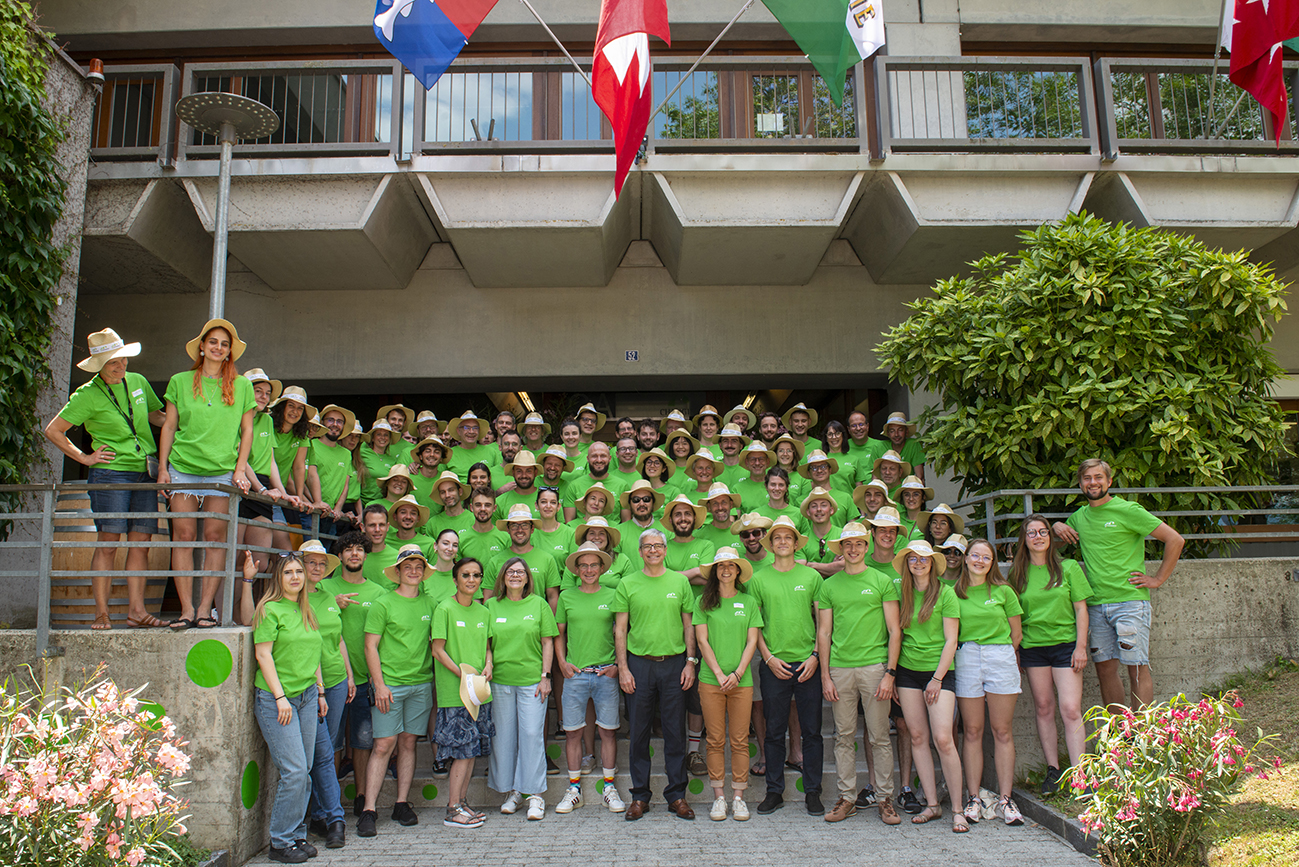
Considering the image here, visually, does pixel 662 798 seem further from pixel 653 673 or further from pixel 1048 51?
pixel 1048 51

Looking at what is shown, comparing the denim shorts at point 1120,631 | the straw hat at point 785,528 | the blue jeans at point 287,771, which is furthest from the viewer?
the straw hat at point 785,528

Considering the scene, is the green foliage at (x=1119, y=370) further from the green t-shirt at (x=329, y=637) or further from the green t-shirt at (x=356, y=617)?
the green t-shirt at (x=329, y=637)

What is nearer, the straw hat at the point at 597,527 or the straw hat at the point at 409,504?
the straw hat at the point at 597,527

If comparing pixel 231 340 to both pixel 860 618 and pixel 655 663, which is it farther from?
pixel 860 618

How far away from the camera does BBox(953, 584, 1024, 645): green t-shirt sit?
19.2 ft

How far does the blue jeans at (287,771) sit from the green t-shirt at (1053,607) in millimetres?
4814

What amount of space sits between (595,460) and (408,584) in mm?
2182

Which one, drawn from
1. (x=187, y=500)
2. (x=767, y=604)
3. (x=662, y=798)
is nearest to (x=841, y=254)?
(x=767, y=604)

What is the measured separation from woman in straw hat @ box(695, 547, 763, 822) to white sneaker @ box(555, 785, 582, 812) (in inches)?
36.2

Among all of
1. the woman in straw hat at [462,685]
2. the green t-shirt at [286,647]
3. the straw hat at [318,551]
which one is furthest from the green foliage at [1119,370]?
the green t-shirt at [286,647]

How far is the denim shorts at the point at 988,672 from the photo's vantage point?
5.82 meters

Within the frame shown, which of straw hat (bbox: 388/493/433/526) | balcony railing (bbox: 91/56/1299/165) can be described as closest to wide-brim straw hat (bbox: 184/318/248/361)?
straw hat (bbox: 388/493/433/526)

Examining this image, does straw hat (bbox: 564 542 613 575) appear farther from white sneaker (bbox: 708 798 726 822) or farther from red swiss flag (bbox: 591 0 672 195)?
red swiss flag (bbox: 591 0 672 195)

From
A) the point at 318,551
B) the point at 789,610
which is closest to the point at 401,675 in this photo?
the point at 318,551
